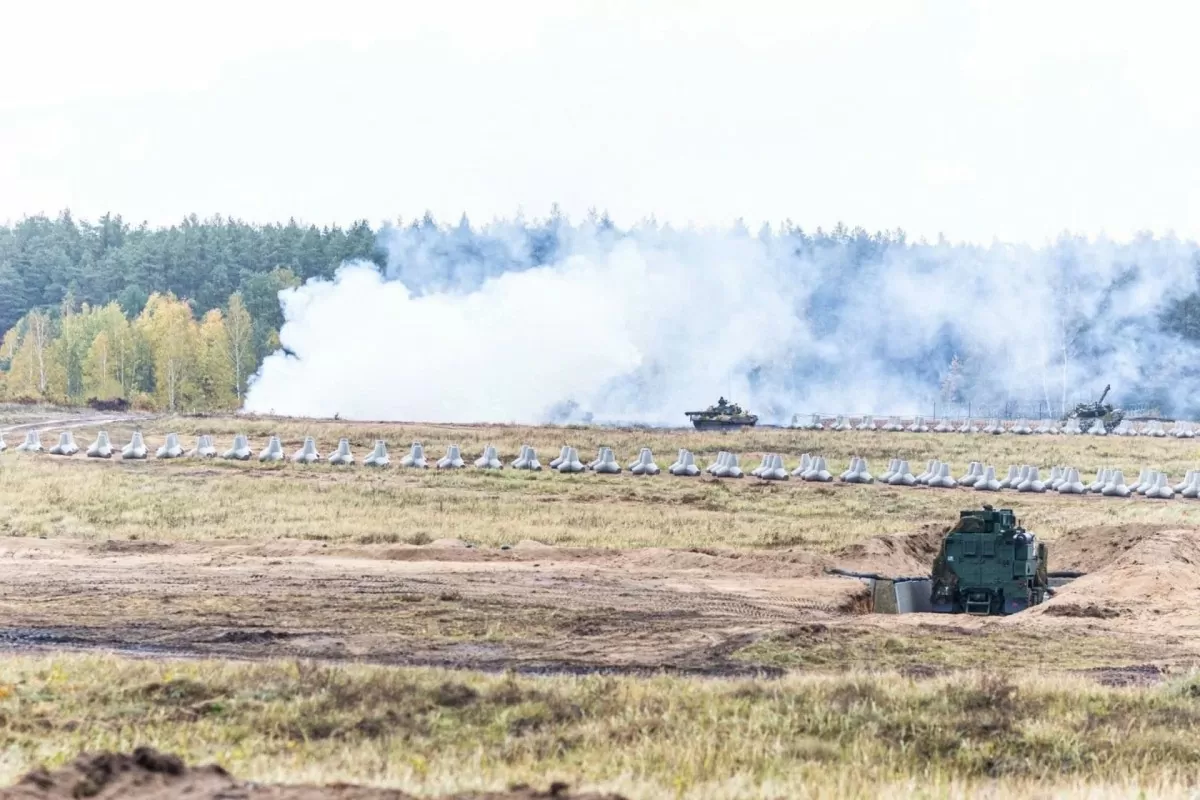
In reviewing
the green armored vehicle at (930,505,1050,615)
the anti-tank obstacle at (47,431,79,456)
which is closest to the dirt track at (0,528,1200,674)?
the green armored vehicle at (930,505,1050,615)

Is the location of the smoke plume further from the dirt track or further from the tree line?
the dirt track

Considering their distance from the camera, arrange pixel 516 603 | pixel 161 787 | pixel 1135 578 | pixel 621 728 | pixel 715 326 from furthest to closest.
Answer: pixel 715 326
pixel 1135 578
pixel 516 603
pixel 621 728
pixel 161 787

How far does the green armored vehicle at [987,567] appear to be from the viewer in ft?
82.8

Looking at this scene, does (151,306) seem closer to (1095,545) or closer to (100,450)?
(100,450)

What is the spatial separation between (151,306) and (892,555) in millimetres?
88871

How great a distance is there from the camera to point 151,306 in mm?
110312

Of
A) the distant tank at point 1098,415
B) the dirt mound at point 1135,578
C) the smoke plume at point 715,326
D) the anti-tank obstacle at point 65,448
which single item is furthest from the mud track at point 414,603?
the distant tank at point 1098,415

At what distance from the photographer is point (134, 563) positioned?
24906 mm

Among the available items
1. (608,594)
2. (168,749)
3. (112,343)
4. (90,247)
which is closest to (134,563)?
(608,594)

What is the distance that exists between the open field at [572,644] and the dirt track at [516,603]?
82 millimetres

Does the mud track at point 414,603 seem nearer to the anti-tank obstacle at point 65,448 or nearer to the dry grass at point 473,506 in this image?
the dry grass at point 473,506

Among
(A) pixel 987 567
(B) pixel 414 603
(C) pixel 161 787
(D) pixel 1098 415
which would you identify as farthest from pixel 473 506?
(D) pixel 1098 415

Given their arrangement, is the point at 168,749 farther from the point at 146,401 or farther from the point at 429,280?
the point at 146,401

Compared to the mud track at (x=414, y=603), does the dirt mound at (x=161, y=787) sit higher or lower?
higher
